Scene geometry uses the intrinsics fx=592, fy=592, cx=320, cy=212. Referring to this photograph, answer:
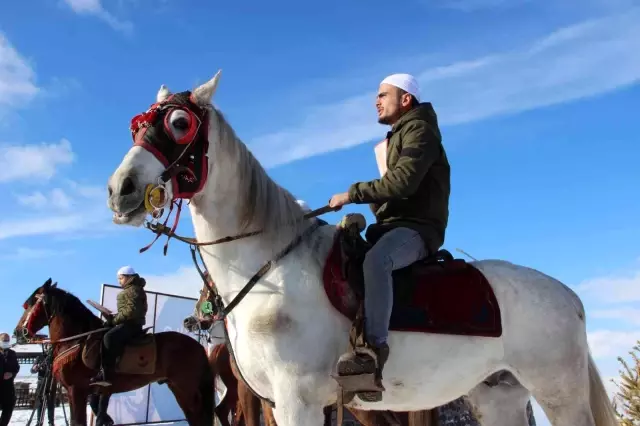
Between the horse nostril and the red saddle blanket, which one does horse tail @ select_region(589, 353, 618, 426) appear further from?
the horse nostril

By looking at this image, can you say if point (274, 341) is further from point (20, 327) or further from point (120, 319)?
point (20, 327)

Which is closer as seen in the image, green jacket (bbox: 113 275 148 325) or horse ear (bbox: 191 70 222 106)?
horse ear (bbox: 191 70 222 106)

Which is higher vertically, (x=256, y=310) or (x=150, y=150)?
(x=150, y=150)

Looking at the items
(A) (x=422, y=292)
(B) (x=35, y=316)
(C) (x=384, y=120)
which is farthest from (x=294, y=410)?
(B) (x=35, y=316)

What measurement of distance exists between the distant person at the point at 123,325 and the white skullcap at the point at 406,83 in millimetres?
7212

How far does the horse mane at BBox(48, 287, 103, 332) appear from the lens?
1033 centimetres

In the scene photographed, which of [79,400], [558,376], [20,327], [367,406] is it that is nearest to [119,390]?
[79,400]

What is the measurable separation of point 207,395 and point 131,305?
6.52 ft

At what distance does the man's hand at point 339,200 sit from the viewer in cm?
363

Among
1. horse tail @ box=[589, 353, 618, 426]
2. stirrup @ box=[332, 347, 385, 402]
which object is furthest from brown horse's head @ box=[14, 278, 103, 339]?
horse tail @ box=[589, 353, 618, 426]

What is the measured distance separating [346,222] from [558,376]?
1.68 m

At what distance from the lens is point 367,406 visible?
365cm

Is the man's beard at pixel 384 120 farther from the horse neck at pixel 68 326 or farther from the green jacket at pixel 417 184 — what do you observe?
the horse neck at pixel 68 326

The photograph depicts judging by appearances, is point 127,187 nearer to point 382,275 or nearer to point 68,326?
point 382,275
